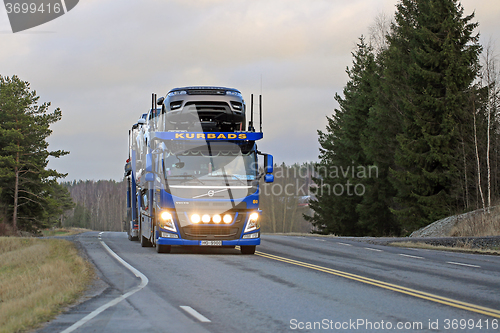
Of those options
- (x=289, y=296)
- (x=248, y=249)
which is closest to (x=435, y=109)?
(x=248, y=249)

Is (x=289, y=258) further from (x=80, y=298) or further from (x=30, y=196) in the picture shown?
(x=30, y=196)

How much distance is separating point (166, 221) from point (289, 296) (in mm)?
7748

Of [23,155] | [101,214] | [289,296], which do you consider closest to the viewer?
[289,296]

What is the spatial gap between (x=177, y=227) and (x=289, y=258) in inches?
135

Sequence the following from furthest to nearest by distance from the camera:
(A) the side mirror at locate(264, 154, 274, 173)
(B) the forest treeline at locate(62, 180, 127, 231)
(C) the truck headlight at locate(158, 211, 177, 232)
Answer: (B) the forest treeline at locate(62, 180, 127, 231) → (A) the side mirror at locate(264, 154, 274, 173) → (C) the truck headlight at locate(158, 211, 177, 232)

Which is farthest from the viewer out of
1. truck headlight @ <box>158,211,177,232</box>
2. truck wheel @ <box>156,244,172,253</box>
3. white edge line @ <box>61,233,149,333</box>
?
truck wheel @ <box>156,244,172,253</box>

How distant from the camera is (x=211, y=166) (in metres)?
17.1

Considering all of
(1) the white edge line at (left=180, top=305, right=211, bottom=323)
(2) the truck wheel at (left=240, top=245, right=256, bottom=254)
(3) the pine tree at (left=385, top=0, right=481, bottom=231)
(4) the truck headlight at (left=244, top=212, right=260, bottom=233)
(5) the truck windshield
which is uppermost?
(3) the pine tree at (left=385, top=0, right=481, bottom=231)

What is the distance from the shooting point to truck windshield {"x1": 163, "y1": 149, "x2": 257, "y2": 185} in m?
16.9

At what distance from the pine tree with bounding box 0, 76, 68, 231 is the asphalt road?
38.8 meters

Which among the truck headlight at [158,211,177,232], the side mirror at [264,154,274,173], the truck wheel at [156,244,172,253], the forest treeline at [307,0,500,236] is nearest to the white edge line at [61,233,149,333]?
the truck headlight at [158,211,177,232]

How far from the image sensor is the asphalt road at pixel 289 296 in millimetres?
7520

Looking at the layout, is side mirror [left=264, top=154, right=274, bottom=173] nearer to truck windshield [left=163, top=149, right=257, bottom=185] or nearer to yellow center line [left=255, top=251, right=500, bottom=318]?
truck windshield [left=163, top=149, right=257, bottom=185]

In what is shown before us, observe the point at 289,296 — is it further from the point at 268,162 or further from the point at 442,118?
the point at 442,118
